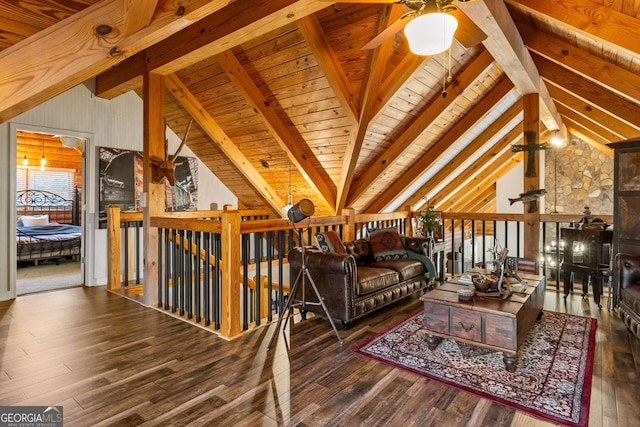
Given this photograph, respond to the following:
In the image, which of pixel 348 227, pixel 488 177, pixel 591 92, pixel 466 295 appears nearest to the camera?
pixel 466 295

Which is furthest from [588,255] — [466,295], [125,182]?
[125,182]

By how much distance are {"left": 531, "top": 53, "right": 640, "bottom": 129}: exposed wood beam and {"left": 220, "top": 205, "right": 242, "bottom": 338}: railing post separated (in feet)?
12.5

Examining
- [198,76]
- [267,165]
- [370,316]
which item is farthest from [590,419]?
[198,76]

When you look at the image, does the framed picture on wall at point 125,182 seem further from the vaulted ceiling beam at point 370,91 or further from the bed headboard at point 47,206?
the bed headboard at point 47,206

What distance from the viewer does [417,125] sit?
4500 millimetres

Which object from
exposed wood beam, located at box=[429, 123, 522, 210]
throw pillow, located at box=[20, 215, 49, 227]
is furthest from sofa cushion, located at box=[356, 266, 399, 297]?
throw pillow, located at box=[20, 215, 49, 227]

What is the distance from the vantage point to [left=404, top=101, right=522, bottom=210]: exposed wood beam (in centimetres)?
572

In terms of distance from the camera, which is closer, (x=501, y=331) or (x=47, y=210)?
(x=501, y=331)

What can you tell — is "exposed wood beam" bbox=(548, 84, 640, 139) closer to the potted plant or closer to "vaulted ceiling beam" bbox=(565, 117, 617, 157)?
"vaulted ceiling beam" bbox=(565, 117, 617, 157)

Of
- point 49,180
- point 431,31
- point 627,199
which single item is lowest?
point 627,199

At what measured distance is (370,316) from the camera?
3.50 m

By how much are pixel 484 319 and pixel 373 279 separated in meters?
1.11

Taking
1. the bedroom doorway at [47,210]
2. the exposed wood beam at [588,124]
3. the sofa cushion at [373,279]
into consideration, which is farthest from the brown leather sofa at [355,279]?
the exposed wood beam at [588,124]

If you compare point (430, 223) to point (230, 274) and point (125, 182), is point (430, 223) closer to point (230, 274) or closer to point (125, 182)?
point (230, 274)
